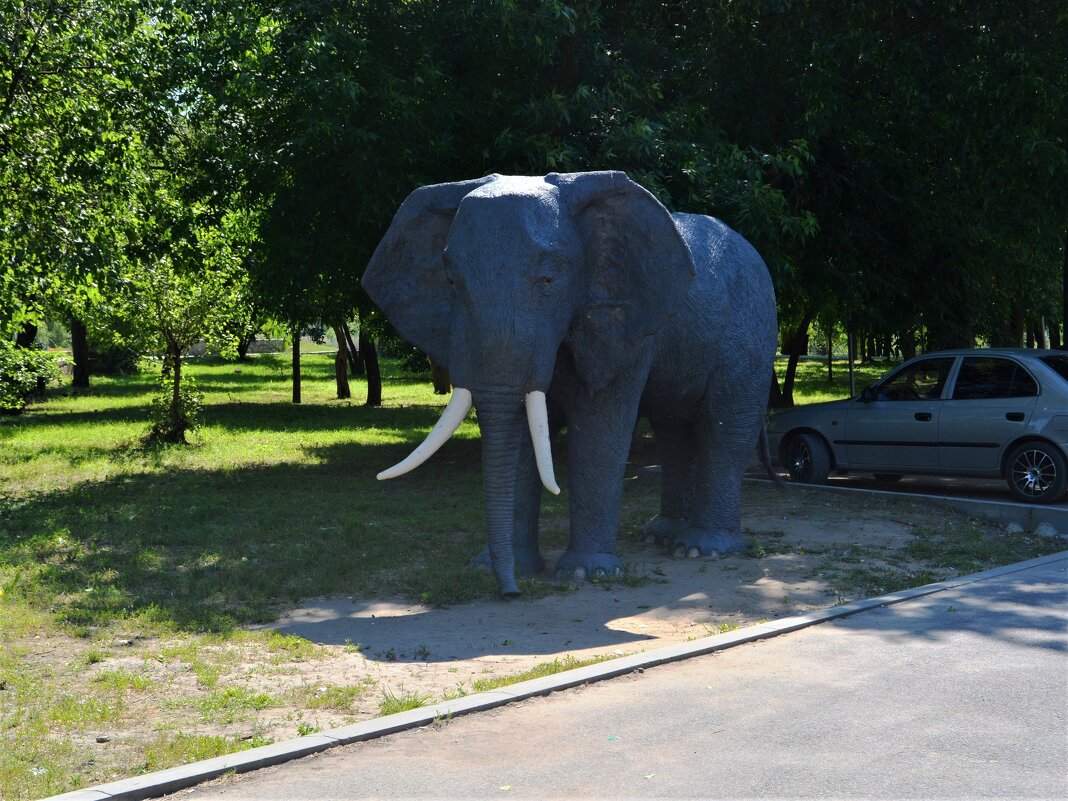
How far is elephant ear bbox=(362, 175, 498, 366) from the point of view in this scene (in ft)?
28.6

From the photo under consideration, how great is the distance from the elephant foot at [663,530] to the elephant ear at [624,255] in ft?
9.52

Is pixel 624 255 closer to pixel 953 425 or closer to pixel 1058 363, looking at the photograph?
pixel 953 425

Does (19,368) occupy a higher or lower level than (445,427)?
higher

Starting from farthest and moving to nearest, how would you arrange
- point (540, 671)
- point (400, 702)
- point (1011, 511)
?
point (1011, 511)
point (540, 671)
point (400, 702)

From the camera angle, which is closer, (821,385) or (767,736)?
(767,736)

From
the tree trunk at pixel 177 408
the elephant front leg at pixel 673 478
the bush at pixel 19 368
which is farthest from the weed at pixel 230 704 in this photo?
the tree trunk at pixel 177 408

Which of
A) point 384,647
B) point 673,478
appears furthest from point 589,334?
point 673,478

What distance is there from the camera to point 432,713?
226 inches

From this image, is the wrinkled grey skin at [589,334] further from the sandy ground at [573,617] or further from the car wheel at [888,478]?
the car wheel at [888,478]

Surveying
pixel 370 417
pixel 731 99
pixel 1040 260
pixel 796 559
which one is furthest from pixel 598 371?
pixel 370 417

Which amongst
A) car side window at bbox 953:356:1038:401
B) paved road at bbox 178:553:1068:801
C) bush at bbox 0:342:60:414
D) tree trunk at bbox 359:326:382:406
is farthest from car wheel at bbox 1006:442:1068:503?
tree trunk at bbox 359:326:382:406

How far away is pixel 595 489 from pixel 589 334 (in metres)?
1.23

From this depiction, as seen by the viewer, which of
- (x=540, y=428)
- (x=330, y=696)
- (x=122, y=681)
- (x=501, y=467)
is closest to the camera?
(x=330, y=696)

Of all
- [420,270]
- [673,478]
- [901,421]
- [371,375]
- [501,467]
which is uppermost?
[420,270]
